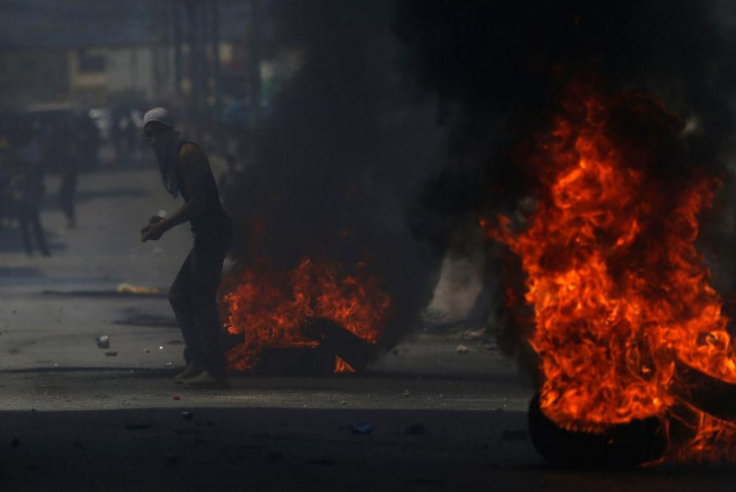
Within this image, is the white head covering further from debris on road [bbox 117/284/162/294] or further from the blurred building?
the blurred building

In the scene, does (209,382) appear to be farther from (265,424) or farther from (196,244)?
(265,424)

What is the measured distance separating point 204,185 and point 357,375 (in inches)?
63.2

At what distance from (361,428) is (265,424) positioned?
0.54 m

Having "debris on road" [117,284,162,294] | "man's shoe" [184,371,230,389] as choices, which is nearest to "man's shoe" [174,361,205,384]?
"man's shoe" [184,371,230,389]

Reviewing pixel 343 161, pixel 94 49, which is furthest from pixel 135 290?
pixel 94 49

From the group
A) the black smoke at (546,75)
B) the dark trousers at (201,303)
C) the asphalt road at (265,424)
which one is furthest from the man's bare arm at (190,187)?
the black smoke at (546,75)

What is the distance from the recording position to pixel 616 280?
22.3 ft

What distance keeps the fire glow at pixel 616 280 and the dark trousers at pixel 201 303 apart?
3.12 meters

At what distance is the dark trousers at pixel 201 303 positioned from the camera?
970cm

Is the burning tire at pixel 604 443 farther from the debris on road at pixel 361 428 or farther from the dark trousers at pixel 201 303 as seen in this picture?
the dark trousers at pixel 201 303

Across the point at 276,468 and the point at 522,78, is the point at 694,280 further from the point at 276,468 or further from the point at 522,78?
the point at 276,468

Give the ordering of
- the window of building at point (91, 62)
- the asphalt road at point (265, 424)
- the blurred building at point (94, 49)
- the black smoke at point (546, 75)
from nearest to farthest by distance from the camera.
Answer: the asphalt road at point (265, 424)
the black smoke at point (546, 75)
the blurred building at point (94, 49)
the window of building at point (91, 62)

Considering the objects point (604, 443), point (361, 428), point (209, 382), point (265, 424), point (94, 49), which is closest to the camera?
point (604, 443)

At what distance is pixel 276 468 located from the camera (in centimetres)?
684
